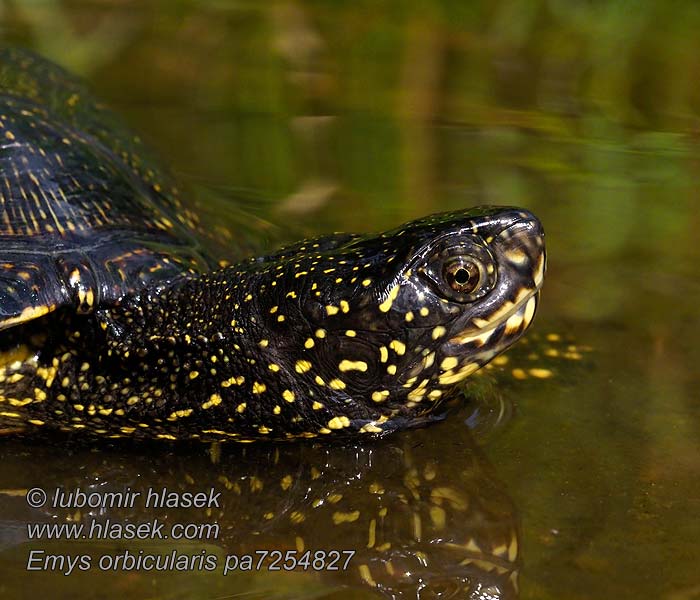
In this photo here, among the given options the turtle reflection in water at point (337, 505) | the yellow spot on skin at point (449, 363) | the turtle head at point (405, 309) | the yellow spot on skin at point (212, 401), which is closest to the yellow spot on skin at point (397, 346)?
the turtle head at point (405, 309)

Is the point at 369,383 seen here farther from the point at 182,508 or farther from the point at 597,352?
the point at 597,352

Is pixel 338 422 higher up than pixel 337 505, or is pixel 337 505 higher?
pixel 338 422

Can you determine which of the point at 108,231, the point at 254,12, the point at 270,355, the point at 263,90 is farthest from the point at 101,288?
the point at 254,12

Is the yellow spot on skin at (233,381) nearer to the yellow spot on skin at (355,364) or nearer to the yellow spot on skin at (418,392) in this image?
the yellow spot on skin at (355,364)

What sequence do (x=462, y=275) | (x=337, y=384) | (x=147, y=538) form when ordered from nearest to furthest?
1. (x=147, y=538)
2. (x=462, y=275)
3. (x=337, y=384)

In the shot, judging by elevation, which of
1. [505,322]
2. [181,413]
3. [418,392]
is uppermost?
[505,322]

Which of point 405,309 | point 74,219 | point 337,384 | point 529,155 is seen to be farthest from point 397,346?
point 529,155

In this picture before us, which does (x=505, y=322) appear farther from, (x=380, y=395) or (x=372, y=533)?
(x=372, y=533)
